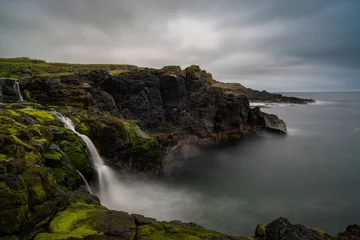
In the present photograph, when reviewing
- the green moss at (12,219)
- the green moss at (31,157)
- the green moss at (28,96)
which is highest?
the green moss at (28,96)

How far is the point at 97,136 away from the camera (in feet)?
99.2

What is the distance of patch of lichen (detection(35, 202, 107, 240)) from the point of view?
11.1 metres

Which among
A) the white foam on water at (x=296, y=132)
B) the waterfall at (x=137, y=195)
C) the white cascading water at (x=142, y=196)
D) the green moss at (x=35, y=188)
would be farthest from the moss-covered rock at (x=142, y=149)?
the white foam on water at (x=296, y=132)

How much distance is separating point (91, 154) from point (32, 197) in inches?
586

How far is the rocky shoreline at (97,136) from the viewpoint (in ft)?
39.4

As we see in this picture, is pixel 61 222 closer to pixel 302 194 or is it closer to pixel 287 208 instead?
pixel 287 208

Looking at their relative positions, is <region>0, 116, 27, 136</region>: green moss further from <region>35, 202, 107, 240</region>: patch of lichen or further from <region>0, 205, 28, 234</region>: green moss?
<region>35, 202, 107, 240</region>: patch of lichen

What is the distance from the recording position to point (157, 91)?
55938mm

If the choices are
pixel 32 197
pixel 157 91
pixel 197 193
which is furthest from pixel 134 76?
pixel 32 197

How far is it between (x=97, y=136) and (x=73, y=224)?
19.0 m

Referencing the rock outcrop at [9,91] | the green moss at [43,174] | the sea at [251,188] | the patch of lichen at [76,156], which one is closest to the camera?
the green moss at [43,174]

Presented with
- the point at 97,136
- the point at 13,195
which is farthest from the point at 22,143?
the point at 97,136

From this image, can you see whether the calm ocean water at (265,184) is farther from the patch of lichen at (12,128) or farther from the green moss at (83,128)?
the patch of lichen at (12,128)

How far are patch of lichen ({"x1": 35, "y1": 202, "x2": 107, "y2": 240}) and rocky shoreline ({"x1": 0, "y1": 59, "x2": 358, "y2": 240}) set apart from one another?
0.05m
